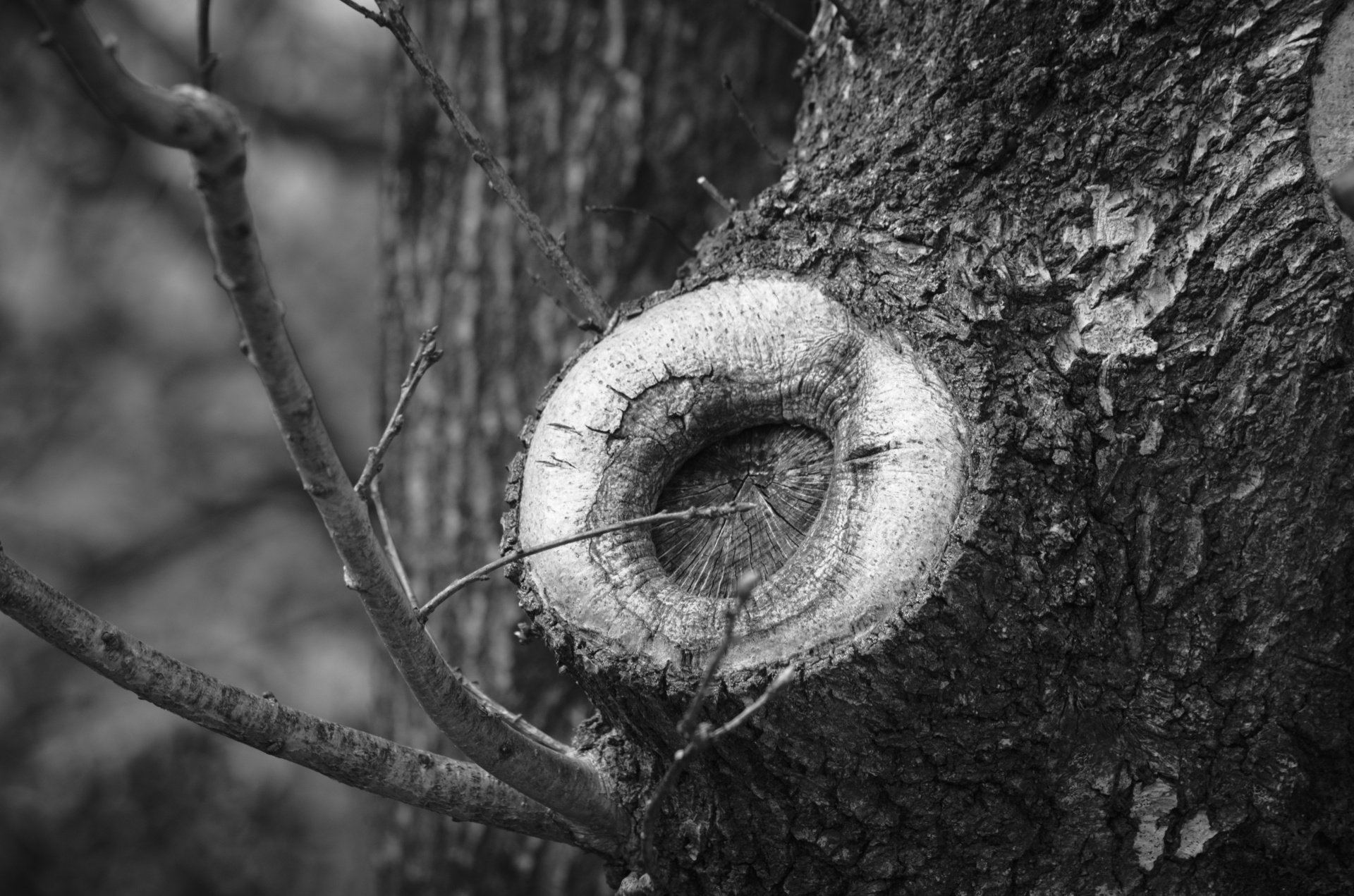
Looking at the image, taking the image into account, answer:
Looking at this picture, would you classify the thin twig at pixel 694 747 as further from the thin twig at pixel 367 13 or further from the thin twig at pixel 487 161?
the thin twig at pixel 367 13

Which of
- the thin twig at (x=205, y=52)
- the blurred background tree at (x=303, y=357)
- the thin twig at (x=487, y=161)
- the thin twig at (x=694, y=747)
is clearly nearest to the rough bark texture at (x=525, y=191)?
the blurred background tree at (x=303, y=357)

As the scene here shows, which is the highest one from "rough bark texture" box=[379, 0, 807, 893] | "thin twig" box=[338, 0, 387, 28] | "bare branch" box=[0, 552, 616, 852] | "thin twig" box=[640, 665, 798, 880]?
"rough bark texture" box=[379, 0, 807, 893]

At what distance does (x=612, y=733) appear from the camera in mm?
1322

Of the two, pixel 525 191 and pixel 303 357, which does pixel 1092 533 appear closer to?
pixel 525 191

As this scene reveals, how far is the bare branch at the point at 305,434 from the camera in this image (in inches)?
23.7

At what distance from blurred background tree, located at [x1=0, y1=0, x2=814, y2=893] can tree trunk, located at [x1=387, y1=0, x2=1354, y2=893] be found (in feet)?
1.69

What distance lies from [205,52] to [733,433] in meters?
0.78

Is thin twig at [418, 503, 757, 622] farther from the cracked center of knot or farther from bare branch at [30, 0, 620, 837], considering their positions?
the cracked center of knot

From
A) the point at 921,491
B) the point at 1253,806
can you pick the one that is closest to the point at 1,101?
the point at 921,491

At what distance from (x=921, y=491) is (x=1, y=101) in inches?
176

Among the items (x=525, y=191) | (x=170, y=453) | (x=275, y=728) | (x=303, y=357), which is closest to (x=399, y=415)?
(x=275, y=728)

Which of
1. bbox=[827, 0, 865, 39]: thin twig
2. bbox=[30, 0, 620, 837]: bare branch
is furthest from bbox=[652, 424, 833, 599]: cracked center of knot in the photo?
bbox=[827, 0, 865, 39]: thin twig

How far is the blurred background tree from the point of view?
2.56 meters

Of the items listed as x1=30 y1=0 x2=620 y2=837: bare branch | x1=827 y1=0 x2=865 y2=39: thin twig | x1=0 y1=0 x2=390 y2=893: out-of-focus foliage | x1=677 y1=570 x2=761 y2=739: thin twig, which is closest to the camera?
x1=30 y1=0 x2=620 y2=837: bare branch
